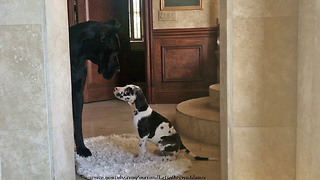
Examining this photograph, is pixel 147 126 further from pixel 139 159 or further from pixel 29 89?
pixel 29 89

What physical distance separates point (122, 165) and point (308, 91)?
1.35 m

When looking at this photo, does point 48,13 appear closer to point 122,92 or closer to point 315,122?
point 122,92

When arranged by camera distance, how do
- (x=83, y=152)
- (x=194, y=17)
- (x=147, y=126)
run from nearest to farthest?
1. (x=147, y=126)
2. (x=83, y=152)
3. (x=194, y=17)

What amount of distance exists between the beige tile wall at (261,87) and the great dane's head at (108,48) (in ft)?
3.11

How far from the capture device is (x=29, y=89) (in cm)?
150

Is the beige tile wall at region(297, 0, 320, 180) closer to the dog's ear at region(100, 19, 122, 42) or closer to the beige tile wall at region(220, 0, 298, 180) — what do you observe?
the beige tile wall at region(220, 0, 298, 180)

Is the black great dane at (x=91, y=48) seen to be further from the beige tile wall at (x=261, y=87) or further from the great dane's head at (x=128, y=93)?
the beige tile wall at (x=261, y=87)

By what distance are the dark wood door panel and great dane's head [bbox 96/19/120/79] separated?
282 cm

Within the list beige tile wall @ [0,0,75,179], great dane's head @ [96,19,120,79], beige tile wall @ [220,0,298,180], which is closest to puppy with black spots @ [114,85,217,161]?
great dane's head @ [96,19,120,79]

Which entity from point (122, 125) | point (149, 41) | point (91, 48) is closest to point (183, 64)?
point (149, 41)

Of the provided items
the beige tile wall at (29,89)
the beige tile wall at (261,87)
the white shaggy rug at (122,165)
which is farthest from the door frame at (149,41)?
the beige tile wall at (261,87)

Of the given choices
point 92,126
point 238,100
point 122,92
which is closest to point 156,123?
point 122,92

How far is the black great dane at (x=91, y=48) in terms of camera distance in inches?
86.2

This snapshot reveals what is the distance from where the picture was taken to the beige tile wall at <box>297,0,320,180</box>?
4.08 ft
